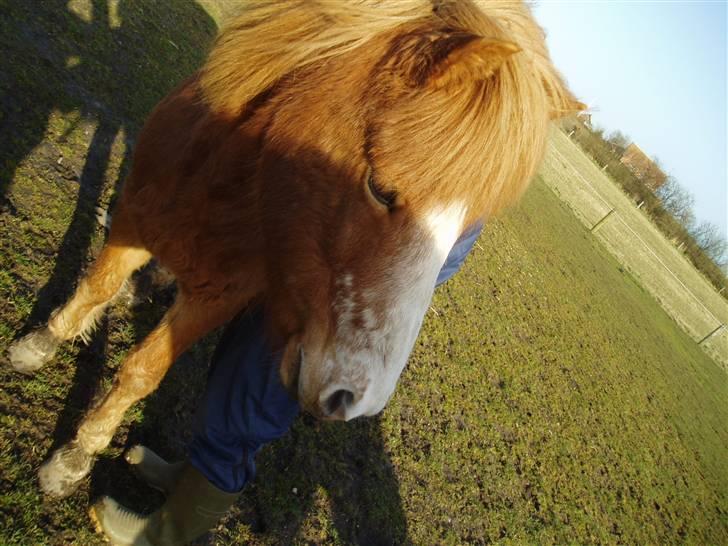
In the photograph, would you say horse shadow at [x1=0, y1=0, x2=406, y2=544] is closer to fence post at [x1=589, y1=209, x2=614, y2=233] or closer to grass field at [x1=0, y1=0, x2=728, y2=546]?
grass field at [x1=0, y1=0, x2=728, y2=546]

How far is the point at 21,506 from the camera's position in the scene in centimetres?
205

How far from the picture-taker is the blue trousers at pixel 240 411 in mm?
1973

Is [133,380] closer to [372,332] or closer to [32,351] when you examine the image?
[32,351]

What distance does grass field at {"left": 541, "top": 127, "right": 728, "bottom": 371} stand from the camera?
19.8m

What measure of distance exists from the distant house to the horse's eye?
133ft

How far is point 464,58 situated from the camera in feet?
4.47

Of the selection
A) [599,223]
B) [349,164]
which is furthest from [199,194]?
[599,223]

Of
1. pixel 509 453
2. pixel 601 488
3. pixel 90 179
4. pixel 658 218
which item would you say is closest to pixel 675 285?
pixel 658 218

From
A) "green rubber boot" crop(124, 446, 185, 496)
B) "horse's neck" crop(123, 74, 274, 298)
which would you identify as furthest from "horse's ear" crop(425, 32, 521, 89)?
"green rubber boot" crop(124, 446, 185, 496)

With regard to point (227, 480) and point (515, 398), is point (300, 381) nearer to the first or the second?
point (227, 480)

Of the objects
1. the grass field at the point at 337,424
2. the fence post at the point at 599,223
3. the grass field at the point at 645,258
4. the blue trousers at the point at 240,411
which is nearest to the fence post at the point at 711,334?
the grass field at the point at 645,258

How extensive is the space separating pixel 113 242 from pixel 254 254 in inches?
40.8

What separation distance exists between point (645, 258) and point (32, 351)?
79.8ft

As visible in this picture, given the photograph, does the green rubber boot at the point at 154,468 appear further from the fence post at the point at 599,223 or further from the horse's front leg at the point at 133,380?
the fence post at the point at 599,223
